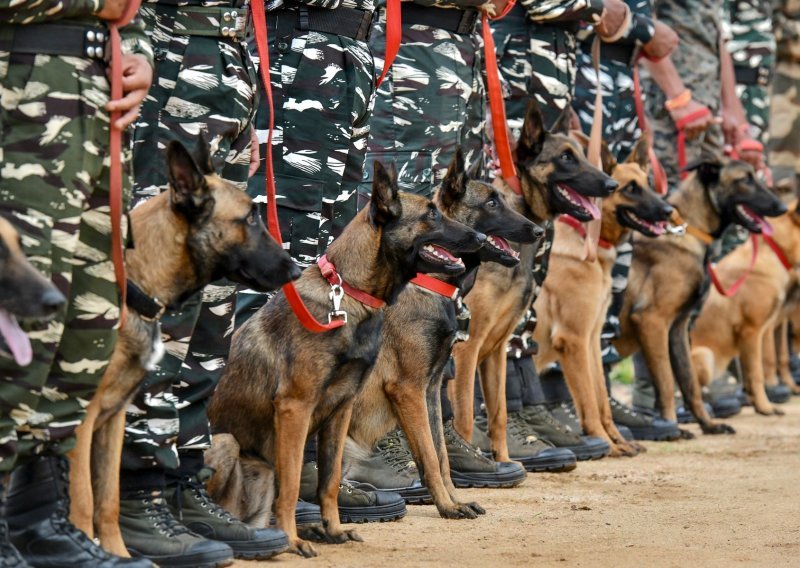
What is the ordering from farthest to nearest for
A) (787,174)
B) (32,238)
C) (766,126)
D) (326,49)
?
(787,174) → (766,126) → (326,49) → (32,238)

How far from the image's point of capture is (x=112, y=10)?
133 inches

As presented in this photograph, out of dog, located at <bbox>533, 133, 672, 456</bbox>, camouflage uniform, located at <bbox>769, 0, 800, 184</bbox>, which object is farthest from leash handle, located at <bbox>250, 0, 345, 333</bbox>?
camouflage uniform, located at <bbox>769, 0, 800, 184</bbox>

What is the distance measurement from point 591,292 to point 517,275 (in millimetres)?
1245

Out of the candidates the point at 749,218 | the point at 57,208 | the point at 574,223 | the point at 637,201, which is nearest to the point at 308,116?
the point at 57,208

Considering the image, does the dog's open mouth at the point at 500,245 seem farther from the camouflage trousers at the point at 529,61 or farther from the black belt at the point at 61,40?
the black belt at the point at 61,40

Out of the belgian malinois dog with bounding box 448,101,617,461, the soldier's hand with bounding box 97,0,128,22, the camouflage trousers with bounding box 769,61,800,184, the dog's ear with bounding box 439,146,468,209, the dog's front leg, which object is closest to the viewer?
the soldier's hand with bounding box 97,0,128,22

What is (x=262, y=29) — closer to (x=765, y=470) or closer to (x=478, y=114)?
(x=478, y=114)

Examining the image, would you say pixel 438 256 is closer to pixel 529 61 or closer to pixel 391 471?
pixel 391 471

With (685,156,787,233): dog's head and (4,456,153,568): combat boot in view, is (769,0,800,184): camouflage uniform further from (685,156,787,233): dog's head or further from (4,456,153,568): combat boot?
(4,456,153,568): combat boot

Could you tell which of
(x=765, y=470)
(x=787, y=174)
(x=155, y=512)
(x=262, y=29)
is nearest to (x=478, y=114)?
(x=262, y=29)

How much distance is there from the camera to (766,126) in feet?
35.9

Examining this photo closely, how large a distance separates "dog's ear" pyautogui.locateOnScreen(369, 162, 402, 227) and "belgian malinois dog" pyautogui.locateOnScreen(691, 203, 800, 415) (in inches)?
226

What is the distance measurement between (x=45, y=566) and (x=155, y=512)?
0.55m

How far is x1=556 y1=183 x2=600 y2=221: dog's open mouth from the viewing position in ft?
21.3
